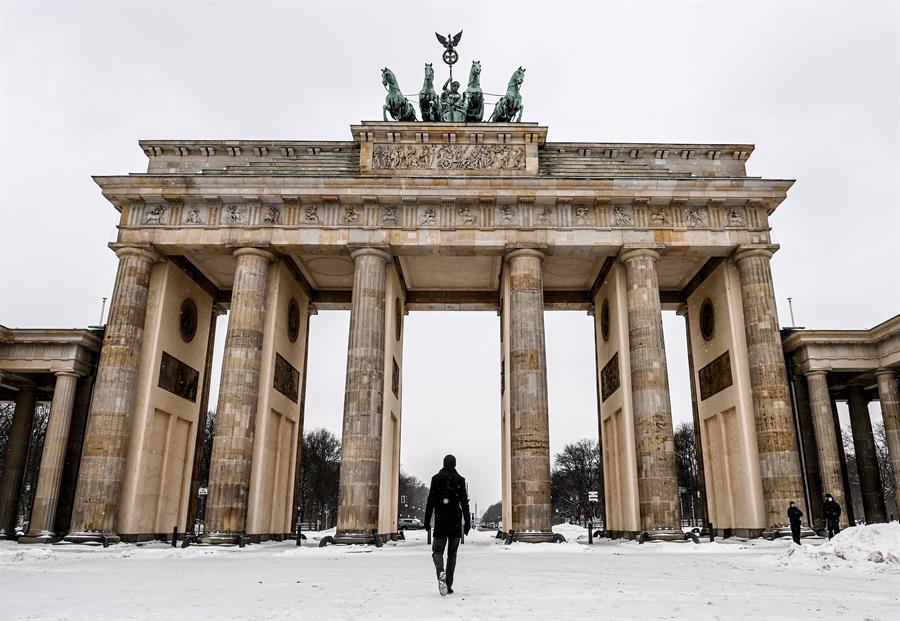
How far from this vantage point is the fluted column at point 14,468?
29609 millimetres

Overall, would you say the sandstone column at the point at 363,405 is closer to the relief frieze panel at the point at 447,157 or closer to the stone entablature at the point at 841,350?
the relief frieze panel at the point at 447,157

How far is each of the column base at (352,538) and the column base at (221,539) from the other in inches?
133

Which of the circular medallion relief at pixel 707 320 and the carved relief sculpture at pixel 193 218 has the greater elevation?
the carved relief sculpture at pixel 193 218

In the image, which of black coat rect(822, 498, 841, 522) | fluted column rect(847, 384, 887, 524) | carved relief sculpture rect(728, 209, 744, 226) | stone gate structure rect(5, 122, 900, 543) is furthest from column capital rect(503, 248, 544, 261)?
fluted column rect(847, 384, 887, 524)

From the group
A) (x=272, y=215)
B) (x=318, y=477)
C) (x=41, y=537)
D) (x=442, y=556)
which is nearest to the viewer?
(x=442, y=556)

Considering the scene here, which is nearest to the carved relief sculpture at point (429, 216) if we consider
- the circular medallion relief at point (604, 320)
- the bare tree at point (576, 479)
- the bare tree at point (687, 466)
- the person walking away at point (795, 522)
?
the circular medallion relief at point (604, 320)

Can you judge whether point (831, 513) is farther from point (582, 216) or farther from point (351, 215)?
point (351, 215)

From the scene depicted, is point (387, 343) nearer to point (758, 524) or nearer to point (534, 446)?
point (534, 446)

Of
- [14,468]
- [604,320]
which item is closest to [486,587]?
[604,320]

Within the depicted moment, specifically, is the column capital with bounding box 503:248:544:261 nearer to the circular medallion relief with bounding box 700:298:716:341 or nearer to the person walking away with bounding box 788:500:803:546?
the circular medallion relief with bounding box 700:298:716:341

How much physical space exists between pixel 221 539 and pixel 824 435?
23957 millimetres

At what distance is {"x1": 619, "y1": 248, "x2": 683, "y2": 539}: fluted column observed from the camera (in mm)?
22641

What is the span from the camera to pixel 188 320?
1165 inches

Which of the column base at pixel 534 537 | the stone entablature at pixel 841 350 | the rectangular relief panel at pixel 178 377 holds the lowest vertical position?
the column base at pixel 534 537
